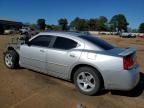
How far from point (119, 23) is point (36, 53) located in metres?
119

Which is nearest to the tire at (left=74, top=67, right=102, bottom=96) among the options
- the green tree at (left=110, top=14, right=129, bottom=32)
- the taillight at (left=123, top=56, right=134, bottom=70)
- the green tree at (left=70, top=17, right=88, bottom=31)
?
the taillight at (left=123, top=56, right=134, bottom=70)

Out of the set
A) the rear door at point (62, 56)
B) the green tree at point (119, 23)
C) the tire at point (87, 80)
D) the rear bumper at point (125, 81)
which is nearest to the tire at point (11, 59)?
the rear door at point (62, 56)

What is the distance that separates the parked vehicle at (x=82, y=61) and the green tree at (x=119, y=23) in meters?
118

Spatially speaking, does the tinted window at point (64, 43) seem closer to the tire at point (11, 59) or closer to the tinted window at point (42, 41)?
the tinted window at point (42, 41)

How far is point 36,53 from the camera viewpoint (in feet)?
22.2

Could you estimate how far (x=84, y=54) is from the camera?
5.71 meters

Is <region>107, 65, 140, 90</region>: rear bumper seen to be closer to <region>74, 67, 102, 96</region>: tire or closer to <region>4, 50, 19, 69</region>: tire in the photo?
<region>74, 67, 102, 96</region>: tire

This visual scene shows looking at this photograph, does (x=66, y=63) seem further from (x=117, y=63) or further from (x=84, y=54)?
(x=117, y=63)

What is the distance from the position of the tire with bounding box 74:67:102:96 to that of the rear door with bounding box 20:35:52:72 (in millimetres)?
1256

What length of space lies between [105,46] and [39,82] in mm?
2126

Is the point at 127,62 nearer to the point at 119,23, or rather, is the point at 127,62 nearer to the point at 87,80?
the point at 87,80

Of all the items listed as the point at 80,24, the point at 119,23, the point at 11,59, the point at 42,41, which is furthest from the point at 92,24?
the point at 42,41

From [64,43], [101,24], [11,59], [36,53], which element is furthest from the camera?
[101,24]

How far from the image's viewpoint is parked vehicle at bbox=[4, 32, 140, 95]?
17.4 ft
